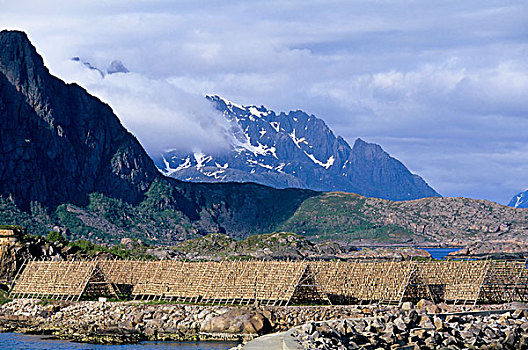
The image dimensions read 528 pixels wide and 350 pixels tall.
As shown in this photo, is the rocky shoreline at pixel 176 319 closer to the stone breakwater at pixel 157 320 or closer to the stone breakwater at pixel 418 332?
the stone breakwater at pixel 157 320

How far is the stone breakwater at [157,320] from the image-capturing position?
52812 millimetres

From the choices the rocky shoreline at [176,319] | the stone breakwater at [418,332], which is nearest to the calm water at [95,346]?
the rocky shoreline at [176,319]

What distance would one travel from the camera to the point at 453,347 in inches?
1572

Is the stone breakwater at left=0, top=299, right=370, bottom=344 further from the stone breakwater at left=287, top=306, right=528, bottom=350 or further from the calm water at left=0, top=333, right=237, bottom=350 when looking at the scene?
the stone breakwater at left=287, top=306, right=528, bottom=350

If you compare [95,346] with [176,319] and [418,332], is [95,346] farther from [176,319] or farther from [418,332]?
[418,332]

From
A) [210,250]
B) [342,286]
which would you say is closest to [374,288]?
[342,286]

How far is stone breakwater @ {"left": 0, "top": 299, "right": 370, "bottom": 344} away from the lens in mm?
52812

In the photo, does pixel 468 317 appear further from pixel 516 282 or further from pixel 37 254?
pixel 37 254

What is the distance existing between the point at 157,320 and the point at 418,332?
71.0 ft

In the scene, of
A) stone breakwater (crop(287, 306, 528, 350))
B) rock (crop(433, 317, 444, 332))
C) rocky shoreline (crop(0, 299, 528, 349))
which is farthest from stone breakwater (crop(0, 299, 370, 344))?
rock (crop(433, 317, 444, 332))

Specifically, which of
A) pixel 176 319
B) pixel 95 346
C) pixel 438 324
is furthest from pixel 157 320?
pixel 438 324

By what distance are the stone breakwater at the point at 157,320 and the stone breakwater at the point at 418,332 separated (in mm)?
10982

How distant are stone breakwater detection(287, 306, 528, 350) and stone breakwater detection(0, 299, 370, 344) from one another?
1098 centimetres

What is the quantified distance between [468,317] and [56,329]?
27840 millimetres
